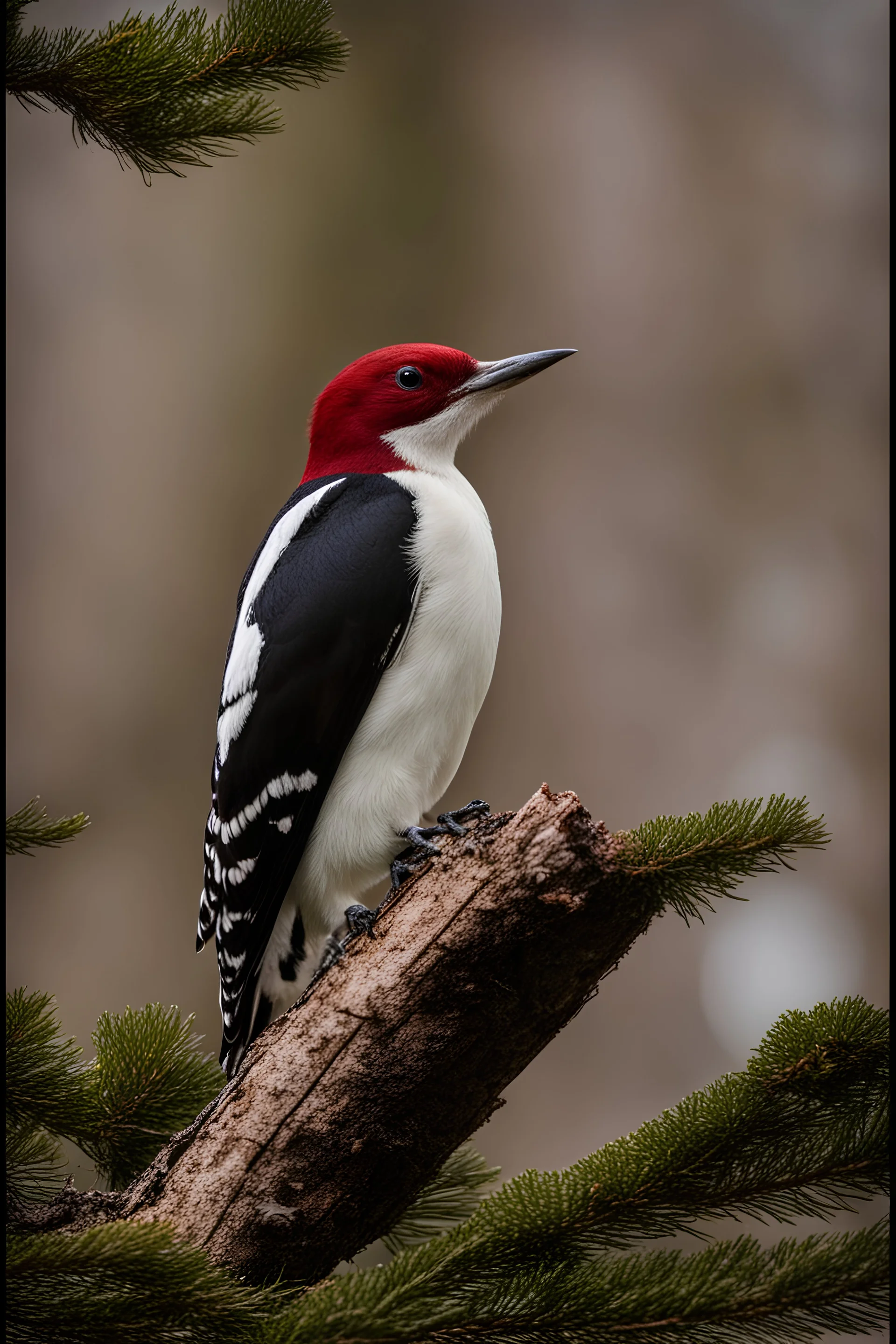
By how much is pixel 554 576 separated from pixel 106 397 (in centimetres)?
280

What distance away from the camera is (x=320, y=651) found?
244 centimetres

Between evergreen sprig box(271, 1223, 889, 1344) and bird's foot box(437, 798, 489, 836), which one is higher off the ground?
bird's foot box(437, 798, 489, 836)

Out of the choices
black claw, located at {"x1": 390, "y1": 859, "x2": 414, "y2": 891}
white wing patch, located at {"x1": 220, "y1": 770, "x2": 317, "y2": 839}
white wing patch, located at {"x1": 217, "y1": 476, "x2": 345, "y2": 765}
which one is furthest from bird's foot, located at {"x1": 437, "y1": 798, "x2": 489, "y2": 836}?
white wing patch, located at {"x1": 217, "y1": 476, "x2": 345, "y2": 765}

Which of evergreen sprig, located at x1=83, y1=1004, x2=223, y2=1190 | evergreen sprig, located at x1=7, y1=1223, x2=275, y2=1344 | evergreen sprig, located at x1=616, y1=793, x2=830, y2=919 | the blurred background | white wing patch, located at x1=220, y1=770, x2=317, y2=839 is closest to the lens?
evergreen sprig, located at x1=7, y1=1223, x2=275, y2=1344

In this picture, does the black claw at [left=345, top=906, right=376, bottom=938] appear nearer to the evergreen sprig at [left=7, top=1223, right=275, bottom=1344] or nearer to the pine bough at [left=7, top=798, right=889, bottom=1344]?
the pine bough at [left=7, top=798, right=889, bottom=1344]

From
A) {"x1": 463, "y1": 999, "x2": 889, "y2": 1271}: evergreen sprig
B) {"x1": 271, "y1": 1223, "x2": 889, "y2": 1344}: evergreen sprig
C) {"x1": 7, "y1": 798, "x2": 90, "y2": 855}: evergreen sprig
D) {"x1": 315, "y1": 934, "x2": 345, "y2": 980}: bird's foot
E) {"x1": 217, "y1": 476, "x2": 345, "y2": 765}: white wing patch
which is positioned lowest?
{"x1": 271, "y1": 1223, "x2": 889, "y2": 1344}: evergreen sprig

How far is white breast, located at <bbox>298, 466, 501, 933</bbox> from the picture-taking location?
2.44m

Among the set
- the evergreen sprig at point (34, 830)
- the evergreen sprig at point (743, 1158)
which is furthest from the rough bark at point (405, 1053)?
the evergreen sprig at point (34, 830)

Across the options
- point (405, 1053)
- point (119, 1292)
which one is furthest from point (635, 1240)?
point (119, 1292)

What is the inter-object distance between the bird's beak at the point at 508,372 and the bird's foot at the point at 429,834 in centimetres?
130

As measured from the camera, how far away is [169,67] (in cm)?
190

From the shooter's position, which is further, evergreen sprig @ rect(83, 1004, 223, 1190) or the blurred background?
→ the blurred background

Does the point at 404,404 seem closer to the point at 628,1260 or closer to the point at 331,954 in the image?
the point at 331,954

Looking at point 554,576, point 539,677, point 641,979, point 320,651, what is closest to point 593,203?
point 554,576
